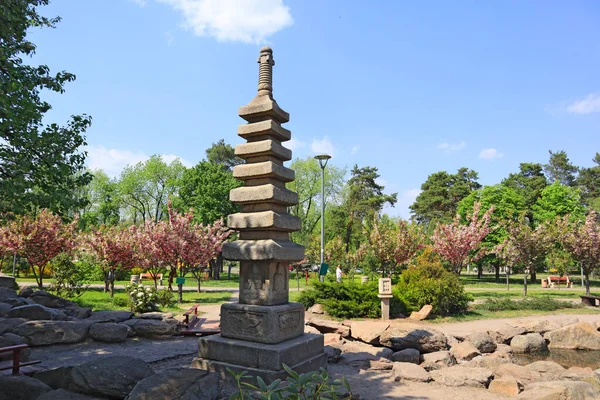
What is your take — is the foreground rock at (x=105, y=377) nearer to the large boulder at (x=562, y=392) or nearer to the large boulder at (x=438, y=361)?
the large boulder at (x=562, y=392)

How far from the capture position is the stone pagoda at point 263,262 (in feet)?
24.2

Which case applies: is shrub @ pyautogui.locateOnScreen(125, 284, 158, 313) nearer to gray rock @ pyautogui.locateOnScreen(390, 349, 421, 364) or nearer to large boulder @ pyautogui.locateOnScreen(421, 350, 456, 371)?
gray rock @ pyautogui.locateOnScreen(390, 349, 421, 364)

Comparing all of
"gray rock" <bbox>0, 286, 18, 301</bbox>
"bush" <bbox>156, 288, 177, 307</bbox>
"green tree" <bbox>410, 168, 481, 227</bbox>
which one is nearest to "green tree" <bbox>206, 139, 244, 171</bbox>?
"green tree" <bbox>410, 168, 481, 227</bbox>

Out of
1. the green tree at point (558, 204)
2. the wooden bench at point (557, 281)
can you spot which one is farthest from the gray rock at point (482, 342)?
the green tree at point (558, 204)

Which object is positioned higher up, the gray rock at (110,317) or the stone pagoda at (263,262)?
the stone pagoda at (263,262)

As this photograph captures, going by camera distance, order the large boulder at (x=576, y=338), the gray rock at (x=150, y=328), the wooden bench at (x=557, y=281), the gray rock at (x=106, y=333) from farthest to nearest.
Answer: the wooden bench at (x=557, y=281) < the large boulder at (x=576, y=338) < the gray rock at (x=150, y=328) < the gray rock at (x=106, y=333)

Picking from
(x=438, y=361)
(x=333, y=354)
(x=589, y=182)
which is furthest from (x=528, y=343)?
(x=589, y=182)

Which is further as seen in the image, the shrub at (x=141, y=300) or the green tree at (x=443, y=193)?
the green tree at (x=443, y=193)

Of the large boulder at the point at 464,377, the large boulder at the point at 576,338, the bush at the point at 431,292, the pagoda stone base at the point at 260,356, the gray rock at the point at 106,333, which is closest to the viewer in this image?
the pagoda stone base at the point at 260,356

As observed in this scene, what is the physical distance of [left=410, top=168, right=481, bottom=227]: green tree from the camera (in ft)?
186

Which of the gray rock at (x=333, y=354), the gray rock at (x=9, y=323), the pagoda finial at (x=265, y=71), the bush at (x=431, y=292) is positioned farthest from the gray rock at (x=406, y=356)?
the gray rock at (x=9, y=323)

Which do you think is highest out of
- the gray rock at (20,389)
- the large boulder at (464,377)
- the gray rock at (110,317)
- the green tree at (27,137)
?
the green tree at (27,137)

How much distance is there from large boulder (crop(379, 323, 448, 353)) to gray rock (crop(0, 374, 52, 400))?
889 centimetres

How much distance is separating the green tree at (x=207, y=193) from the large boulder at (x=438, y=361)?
3154cm
